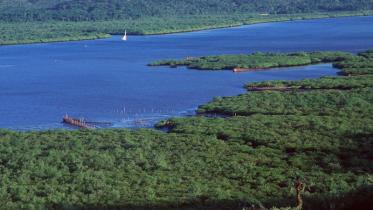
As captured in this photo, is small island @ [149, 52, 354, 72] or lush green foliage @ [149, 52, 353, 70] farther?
lush green foliage @ [149, 52, 353, 70]

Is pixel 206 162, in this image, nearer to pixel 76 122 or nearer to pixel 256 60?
pixel 76 122

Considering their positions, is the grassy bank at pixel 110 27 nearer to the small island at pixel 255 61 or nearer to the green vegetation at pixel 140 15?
the green vegetation at pixel 140 15

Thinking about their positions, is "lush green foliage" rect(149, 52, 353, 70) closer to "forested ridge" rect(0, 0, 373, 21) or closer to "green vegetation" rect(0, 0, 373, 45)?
"green vegetation" rect(0, 0, 373, 45)

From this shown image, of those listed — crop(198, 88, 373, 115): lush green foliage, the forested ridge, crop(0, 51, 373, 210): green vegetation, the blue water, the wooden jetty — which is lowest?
the forested ridge

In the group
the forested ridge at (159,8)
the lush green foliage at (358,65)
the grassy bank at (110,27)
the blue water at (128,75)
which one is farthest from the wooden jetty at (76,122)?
the forested ridge at (159,8)

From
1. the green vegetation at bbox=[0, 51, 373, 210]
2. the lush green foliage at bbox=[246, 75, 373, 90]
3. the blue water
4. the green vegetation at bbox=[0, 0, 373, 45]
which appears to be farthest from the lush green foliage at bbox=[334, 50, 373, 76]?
the green vegetation at bbox=[0, 0, 373, 45]

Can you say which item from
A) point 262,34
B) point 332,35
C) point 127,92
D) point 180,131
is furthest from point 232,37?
point 180,131

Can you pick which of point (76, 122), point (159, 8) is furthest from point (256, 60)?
point (159, 8)
